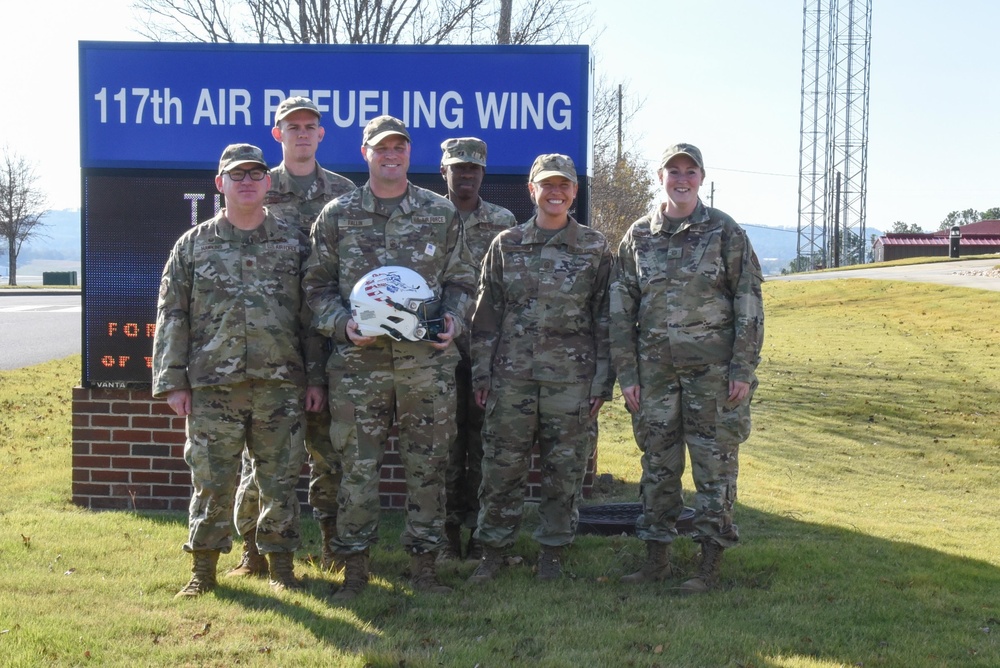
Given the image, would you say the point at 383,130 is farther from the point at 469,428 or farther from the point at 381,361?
the point at 469,428

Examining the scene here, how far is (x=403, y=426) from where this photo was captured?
505cm

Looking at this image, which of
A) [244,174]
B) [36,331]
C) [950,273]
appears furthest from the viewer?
[950,273]

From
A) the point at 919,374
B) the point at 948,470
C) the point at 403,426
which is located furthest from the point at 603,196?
the point at 403,426

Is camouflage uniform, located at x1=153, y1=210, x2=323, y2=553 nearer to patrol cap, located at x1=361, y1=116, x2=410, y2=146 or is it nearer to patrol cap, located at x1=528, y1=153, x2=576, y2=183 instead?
patrol cap, located at x1=361, y1=116, x2=410, y2=146

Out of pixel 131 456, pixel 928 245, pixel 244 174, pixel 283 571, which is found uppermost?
pixel 928 245

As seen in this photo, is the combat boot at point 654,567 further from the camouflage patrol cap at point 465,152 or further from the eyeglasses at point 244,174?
the eyeglasses at point 244,174

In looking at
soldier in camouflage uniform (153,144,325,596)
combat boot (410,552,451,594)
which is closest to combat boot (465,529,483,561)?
combat boot (410,552,451,594)

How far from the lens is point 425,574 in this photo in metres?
5.11

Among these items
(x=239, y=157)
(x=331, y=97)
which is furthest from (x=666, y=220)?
(x=331, y=97)

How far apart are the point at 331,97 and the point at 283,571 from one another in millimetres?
3133

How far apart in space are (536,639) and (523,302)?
1.72 meters

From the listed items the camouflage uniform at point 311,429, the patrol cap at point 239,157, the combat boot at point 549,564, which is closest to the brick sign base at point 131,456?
the camouflage uniform at point 311,429

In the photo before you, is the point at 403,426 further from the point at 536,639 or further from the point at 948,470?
the point at 948,470

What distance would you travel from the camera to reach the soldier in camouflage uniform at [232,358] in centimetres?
483
